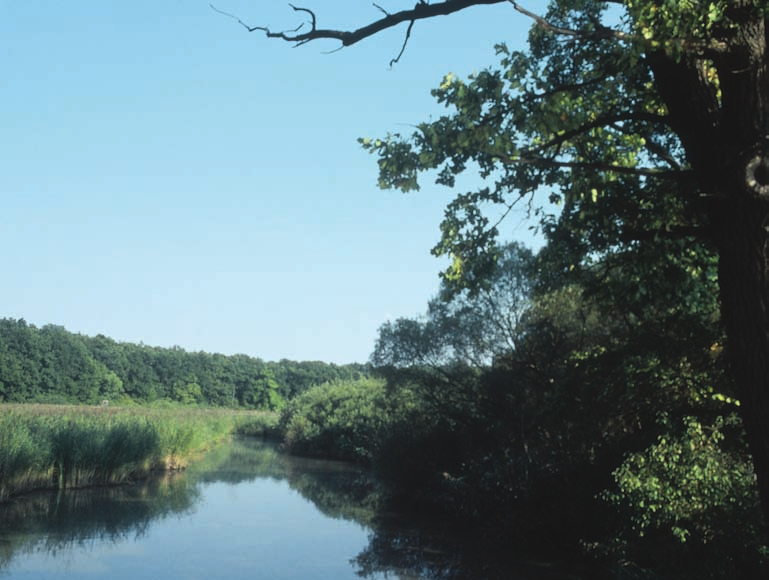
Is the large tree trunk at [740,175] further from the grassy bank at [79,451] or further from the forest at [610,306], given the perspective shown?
the grassy bank at [79,451]

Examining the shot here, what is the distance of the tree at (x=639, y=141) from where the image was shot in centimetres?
445

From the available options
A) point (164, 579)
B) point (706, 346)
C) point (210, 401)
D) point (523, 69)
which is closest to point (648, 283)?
point (706, 346)

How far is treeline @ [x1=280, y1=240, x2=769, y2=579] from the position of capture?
26.9 ft

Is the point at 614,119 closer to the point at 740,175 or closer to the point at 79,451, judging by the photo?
the point at 740,175

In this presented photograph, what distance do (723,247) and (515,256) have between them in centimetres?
1349

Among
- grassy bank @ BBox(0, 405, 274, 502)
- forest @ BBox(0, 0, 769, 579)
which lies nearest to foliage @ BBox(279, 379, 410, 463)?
grassy bank @ BBox(0, 405, 274, 502)

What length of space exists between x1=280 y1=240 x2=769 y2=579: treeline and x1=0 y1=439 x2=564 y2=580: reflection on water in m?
1.70

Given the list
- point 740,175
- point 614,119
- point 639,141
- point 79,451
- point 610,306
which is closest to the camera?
point 740,175

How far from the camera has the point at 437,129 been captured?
6.37 metres

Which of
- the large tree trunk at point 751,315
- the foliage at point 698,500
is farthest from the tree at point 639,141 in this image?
the foliage at point 698,500

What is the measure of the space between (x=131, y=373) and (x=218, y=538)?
66.1 m

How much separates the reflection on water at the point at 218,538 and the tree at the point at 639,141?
752 cm

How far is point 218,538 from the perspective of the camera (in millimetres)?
14695

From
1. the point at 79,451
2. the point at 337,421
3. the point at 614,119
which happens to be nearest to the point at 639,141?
the point at 614,119
